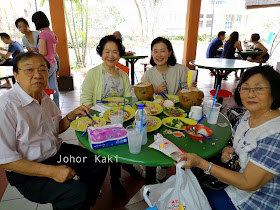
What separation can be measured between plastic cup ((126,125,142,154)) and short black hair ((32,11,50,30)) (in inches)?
118

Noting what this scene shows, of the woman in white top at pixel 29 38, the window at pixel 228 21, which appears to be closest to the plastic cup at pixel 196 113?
the woman in white top at pixel 29 38

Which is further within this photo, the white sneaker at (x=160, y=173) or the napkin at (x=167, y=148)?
the white sneaker at (x=160, y=173)

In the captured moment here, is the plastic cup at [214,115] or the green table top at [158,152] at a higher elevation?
the plastic cup at [214,115]

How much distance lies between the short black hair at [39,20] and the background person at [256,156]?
10.6 feet

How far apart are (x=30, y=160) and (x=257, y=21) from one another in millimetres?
13285

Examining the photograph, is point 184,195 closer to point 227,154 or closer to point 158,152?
point 158,152

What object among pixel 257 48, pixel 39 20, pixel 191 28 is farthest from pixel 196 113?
pixel 257 48

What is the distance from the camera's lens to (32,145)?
49.0 inches

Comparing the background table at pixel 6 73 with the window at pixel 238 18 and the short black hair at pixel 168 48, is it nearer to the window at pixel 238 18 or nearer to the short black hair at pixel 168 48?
the short black hair at pixel 168 48

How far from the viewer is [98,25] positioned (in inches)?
309

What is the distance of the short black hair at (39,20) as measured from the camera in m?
3.14

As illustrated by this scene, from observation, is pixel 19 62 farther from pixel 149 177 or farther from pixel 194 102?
pixel 194 102

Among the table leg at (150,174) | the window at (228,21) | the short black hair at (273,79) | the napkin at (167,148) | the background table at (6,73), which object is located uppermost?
the window at (228,21)

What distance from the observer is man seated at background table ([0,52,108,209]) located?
3.70 feet
